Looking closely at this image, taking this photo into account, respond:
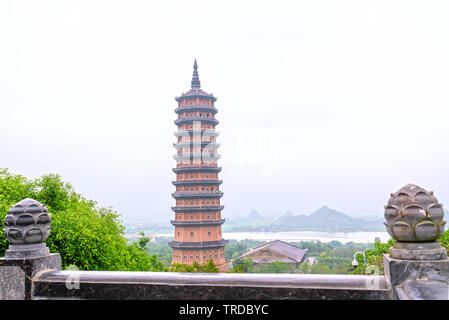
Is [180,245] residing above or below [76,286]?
below

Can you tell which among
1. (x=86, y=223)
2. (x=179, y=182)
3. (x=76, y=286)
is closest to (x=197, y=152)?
(x=179, y=182)

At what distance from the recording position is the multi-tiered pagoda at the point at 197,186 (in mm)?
34594

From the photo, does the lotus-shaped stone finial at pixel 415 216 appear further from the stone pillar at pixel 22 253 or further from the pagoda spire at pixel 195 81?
the pagoda spire at pixel 195 81

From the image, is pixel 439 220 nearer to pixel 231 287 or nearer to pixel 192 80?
pixel 231 287

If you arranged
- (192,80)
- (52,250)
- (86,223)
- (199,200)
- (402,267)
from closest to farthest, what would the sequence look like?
1. (402,267)
2. (52,250)
3. (86,223)
4. (199,200)
5. (192,80)

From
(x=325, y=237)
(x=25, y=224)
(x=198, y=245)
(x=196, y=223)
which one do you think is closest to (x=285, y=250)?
(x=198, y=245)

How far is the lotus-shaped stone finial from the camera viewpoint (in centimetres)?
326

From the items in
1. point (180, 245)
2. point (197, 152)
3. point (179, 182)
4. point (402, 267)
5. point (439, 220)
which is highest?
point (197, 152)

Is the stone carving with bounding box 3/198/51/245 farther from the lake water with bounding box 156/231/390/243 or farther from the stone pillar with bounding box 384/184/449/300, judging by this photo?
the lake water with bounding box 156/231/390/243

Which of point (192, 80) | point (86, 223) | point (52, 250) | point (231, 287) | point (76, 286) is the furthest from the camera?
point (192, 80)

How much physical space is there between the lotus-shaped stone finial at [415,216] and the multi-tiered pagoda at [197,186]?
103ft
